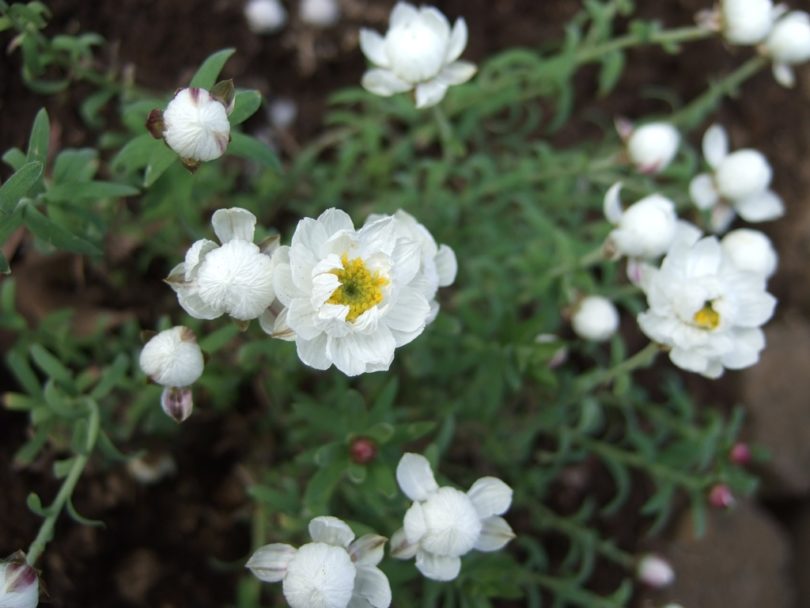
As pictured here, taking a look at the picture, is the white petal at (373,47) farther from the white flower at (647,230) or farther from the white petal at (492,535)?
the white petal at (492,535)

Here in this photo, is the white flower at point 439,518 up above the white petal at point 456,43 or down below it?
below

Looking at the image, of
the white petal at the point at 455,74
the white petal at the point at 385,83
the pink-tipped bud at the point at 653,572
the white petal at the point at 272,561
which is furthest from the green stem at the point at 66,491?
the pink-tipped bud at the point at 653,572

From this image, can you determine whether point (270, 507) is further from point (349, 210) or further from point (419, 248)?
point (349, 210)

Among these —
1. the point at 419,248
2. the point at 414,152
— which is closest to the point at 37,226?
the point at 419,248

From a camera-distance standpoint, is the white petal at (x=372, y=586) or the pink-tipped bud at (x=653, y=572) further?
the pink-tipped bud at (x=653, y=572)

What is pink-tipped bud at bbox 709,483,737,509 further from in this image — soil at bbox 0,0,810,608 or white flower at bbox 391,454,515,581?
soil at bbox 0,0,810,608

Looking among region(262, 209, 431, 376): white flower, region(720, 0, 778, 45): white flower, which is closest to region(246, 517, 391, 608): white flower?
region(262, 209, 431, 376): white flower

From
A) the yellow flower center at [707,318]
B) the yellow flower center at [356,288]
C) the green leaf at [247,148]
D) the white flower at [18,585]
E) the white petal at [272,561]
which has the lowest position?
the white petal at [272,561]
